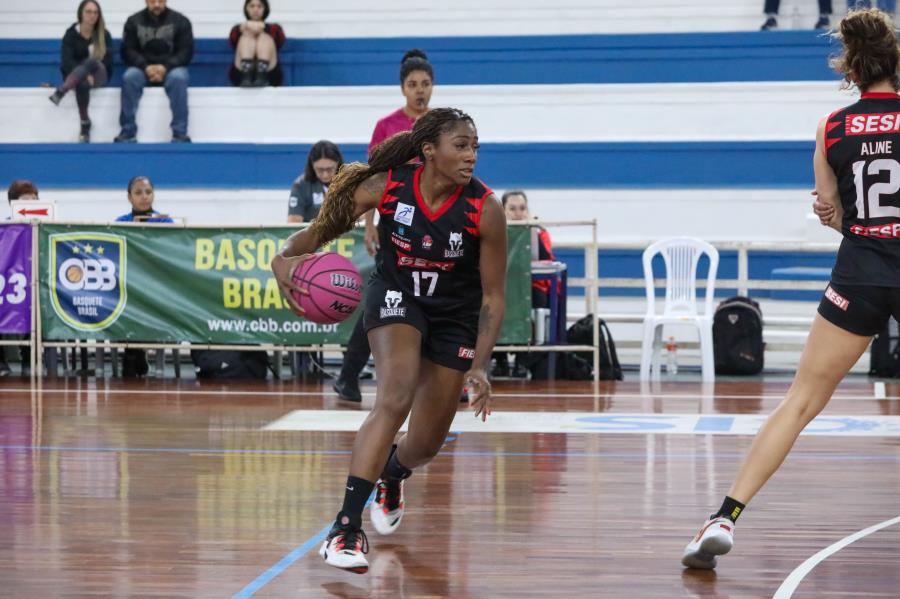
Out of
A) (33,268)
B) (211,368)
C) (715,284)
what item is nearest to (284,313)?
(211,368)

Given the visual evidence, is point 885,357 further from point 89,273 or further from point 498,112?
point 89,273

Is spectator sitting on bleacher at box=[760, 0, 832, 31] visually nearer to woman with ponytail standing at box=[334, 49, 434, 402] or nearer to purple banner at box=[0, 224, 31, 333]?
woman with ponytail standing at box=[334, 49, 434, 402]

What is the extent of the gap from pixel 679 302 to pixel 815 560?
662cm

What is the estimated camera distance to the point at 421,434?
4.79 m

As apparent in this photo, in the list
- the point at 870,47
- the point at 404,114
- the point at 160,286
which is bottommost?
the point at 160,286

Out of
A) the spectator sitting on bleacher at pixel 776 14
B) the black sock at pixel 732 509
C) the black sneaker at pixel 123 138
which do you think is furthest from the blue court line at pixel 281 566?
the spectator sitting on bleacher at pixel 776 14

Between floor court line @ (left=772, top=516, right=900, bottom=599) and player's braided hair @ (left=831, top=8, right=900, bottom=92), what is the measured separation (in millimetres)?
1624

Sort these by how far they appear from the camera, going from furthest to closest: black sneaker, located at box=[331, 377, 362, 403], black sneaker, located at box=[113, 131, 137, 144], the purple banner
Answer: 1. black sneaker, located at box=[113, 131, 137, 144]
2. the purple banner
3. black sneaker, located at box=[331, 377, 362, 403]

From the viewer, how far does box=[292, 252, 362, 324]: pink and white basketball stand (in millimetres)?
6723

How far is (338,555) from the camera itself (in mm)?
4188

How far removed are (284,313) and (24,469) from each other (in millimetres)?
4054

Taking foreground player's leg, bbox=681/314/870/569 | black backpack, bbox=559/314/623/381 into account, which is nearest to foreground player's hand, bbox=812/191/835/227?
foreground player's leg, bbox=681/314/870/569

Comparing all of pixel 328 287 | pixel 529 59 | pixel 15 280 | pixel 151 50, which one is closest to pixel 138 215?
pixel 15 280

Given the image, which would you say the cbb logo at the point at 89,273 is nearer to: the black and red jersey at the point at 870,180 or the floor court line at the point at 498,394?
the floor court line at the point at 498,394
